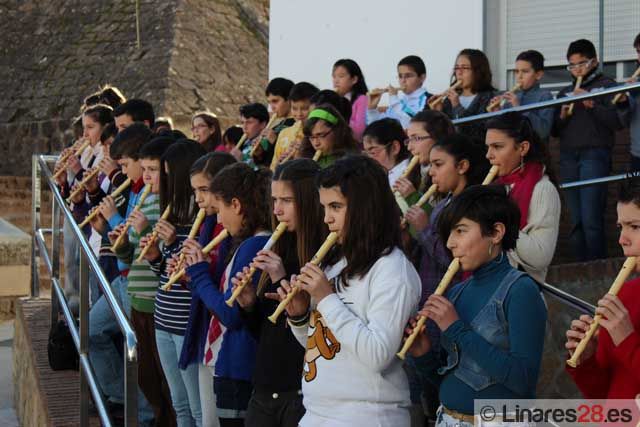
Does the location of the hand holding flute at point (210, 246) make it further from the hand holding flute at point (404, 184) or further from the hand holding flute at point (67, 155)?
the hand holding flute at point (67, 155)

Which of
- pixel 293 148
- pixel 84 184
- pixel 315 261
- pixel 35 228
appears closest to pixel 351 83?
pixel 293 148

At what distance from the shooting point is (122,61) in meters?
18.6

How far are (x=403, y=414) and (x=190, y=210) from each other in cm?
187

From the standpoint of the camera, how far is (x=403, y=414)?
3.43 meters

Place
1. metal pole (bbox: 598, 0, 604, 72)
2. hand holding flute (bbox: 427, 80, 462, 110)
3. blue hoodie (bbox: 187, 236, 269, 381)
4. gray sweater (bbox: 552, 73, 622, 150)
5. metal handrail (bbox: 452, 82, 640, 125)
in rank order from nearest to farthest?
blue hoodie (bbox: 187, 236, 269, 381)
metal handrail (bbox: 452, 82, 640, 125)
gray sweater (bbox: 552, 73, 622, 150)
hand holding flute (bbox: 427, 80, 462, 110)
metal pole (bbox: 598, 0, 604, 72)

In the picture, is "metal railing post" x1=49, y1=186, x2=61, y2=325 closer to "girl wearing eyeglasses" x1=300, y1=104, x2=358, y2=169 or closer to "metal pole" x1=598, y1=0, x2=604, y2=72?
"girl wearing eyeglasses" x1=300, y1=104, x2=358, y2=169

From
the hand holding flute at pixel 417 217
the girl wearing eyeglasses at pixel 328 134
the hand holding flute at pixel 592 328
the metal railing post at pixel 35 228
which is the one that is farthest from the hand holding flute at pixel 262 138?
the hand holding flute at pixel 592 328

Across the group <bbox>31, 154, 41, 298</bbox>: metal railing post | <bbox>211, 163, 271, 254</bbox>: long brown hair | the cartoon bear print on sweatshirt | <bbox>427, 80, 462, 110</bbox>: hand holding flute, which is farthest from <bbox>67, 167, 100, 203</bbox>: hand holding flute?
the cartoon bear print on sweatshirt

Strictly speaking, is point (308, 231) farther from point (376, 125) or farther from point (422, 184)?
point (376, 125)

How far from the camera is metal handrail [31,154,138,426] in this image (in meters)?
3.63

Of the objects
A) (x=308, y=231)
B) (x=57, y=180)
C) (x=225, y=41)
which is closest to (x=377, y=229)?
(x=308, y=231)

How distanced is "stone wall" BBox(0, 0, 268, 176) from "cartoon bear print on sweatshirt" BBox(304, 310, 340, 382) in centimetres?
1366

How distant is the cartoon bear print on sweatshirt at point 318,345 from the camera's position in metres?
3.47

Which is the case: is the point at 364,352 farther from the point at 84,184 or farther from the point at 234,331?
the point at 84,184
